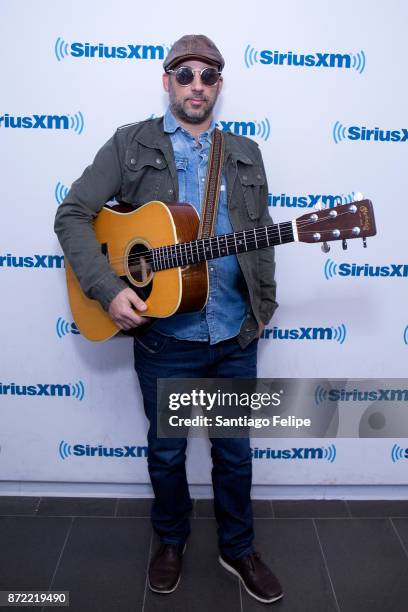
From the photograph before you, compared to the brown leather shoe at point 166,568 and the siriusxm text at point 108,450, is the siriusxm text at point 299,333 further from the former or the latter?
the brown leather shoe at point 166,568

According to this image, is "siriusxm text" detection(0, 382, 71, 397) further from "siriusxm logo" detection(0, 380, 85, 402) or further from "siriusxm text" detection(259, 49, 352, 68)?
"siriusxm text" detection(259, 49, 352, 68)

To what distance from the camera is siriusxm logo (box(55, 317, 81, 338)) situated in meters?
2.47

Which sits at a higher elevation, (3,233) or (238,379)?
(3,233)

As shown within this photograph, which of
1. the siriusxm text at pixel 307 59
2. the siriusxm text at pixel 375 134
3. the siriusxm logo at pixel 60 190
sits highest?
the siriusxm text at pixel 307 59

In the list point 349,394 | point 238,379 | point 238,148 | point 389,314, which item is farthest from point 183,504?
point 238,148

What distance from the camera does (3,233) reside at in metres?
2.37

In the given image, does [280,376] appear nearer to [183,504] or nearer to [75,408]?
[183,504]

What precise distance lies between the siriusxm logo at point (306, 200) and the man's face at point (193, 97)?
1.68 feet

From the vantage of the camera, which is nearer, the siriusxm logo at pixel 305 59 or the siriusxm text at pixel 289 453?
the siriusxm logo at pixel 305 59

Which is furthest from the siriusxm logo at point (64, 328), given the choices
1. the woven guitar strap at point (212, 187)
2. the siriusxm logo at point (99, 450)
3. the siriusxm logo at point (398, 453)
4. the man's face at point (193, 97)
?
the siriusxm logo at point (398, 453)

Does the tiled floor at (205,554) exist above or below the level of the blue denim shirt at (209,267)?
below

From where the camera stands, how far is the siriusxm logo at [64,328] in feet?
8.12

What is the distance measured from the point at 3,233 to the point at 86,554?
1.21 metres

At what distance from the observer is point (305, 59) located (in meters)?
2.21
